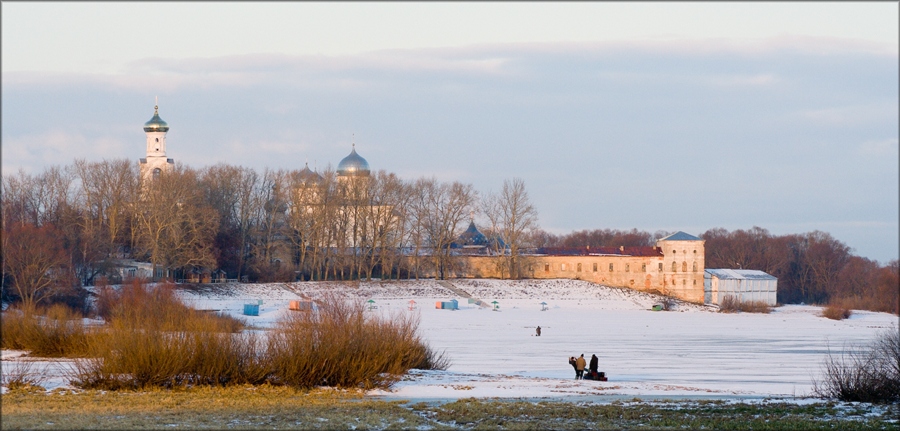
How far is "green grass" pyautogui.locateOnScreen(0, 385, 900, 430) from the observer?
18.3 meters

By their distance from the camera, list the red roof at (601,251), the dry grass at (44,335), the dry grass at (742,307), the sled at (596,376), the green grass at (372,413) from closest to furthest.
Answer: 1. the green grass at (372,413)
2. the dry grass at (44,335)
3. the sled at (596,376)
4. the dry grass at (742,307)
5. the red roof at (601,251)

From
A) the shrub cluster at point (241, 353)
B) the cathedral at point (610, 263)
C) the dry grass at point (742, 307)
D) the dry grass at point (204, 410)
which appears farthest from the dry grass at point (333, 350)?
the cathedral at point (610, 263)

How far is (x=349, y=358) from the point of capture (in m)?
25.1

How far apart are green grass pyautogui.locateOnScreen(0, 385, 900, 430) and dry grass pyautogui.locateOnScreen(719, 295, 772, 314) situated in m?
65.2

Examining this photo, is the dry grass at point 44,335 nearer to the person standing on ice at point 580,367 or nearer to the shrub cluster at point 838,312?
the person standing on ice at point 580,367

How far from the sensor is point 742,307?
8794 centimetres

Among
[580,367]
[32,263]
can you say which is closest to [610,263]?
[32,263]

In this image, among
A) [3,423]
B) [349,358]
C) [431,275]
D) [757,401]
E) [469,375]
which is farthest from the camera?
[431,275]

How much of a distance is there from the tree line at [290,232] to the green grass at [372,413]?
1275 inches

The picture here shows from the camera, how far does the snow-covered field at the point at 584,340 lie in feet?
87.9

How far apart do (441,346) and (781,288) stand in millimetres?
72186

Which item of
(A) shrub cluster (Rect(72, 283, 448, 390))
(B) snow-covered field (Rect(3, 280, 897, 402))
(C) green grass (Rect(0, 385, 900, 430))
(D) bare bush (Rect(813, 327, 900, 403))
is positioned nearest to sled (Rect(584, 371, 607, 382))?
(B) snow-covered field (Rect(3, 280, 897, 402))

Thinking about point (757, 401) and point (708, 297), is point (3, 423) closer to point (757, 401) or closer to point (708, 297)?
point (757, 401)

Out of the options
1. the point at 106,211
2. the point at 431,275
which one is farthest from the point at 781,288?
the point at 106,211
